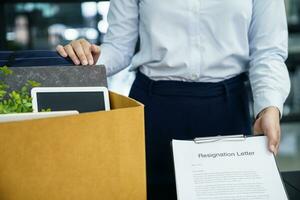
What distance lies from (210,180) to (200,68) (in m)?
0.43

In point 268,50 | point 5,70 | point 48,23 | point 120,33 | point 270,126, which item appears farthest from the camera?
point 48,23

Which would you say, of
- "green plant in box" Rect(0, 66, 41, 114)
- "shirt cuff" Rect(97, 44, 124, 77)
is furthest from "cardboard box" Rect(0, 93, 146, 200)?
"shirt cuff" Rect(97, 44, 124, 77)

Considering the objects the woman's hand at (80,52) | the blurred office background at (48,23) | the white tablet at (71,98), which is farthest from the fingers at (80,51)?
the blurred office background at (48,23)

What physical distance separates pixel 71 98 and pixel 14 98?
97 mm

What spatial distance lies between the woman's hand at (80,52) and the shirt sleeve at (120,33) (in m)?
0.25

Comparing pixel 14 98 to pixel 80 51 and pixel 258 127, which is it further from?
pixel 258 127

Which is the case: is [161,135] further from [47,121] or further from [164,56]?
[47,121]

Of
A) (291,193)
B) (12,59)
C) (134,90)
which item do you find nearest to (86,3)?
(134,90)

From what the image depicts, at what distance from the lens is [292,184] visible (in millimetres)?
923

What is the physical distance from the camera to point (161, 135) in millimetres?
1209

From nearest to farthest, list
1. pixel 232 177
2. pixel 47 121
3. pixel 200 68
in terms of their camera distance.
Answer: pixel 47 121
pixel 232 177
pixel 200 68

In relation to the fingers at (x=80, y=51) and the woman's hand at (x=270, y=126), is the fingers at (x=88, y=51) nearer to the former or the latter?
the fingers at (x=80, y=51)

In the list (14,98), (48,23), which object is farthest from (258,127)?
(48,23)

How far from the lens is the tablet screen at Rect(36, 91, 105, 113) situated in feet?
2.51
